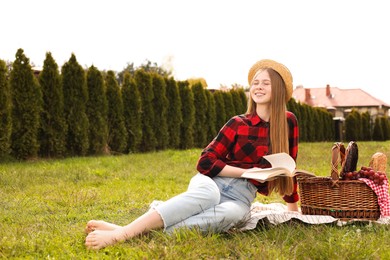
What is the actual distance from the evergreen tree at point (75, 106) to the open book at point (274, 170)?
8978 millimetres

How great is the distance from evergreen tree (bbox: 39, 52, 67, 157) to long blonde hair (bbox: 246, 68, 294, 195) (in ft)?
27.8

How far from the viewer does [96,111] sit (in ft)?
41.6

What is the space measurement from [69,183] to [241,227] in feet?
13.1

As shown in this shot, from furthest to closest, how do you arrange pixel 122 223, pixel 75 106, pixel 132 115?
1. pixel 132 115
2. pixel 75 106
3. pixel 122 223

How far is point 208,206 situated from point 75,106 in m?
9.17

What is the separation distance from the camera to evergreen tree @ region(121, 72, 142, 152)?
13812mm

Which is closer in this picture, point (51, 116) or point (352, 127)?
point (51, 116)

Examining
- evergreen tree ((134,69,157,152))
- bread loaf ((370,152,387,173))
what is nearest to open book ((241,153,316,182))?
bread loaf ((370,152,387,173))

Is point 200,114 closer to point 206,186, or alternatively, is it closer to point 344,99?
point 206,186

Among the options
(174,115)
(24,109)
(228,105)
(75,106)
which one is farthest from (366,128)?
(24,109)

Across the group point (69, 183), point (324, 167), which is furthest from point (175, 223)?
point (324, 167)

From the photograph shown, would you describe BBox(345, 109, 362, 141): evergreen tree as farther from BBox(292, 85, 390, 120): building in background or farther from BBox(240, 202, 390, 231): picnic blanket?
BBox(240, 202, 390, 231): picnic blanket

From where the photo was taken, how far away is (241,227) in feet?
11.8

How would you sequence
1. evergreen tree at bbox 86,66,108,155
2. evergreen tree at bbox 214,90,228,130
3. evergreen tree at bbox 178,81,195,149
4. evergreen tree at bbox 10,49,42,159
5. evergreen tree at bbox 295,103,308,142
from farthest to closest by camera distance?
1. evergreen tree at bbox 295,103,308,142
2. evergreen tree at bbox 214,90,228,130
3. evergreen tree at bbox 178,81,195,149
4. evergreen tree at bbox 86,66,108,155
5. evergreen tree at bbox 10,49,42,159
